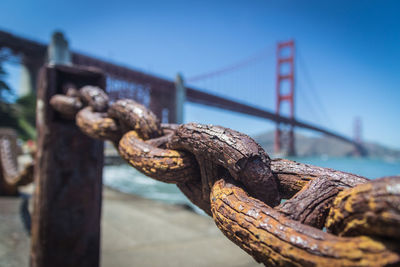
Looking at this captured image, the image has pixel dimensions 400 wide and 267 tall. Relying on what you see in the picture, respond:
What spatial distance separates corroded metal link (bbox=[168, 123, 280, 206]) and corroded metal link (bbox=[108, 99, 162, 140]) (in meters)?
0.19

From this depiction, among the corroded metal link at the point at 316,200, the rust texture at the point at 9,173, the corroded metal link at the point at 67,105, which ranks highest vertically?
the corroded metal link at the point at 67,105

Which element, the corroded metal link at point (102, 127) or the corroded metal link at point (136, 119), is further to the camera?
the corroded metal link at point (102, 127)

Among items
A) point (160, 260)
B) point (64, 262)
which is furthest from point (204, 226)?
point (64, 262)

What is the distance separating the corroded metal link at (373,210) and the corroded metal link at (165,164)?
25 cm

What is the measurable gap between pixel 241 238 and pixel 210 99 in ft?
39.0

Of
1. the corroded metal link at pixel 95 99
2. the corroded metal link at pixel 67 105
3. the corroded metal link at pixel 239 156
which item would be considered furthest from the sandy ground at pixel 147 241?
the corroded metal link at pixel 239 156

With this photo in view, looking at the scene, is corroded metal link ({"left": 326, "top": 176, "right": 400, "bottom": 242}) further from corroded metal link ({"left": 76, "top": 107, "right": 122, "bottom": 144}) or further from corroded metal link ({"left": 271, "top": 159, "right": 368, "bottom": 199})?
corroded metal link ({"left": 76, "top": 107, "right": 122, "bottom": 144})

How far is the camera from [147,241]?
1831mm

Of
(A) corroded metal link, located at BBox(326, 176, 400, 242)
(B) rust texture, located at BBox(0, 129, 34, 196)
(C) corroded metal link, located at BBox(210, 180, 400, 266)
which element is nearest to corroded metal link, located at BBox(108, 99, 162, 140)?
(C) corroded metal link, located at BBox(210, 180, 400, 266)

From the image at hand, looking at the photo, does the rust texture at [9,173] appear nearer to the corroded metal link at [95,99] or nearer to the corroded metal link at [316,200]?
the corroded metal link at [95,99]

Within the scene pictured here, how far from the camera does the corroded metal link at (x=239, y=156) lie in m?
0.38

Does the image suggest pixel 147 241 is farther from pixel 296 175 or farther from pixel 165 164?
pixel 296 175

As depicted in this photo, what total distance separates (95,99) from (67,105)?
182 millimetres

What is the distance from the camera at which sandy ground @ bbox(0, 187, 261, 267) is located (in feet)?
4.94
